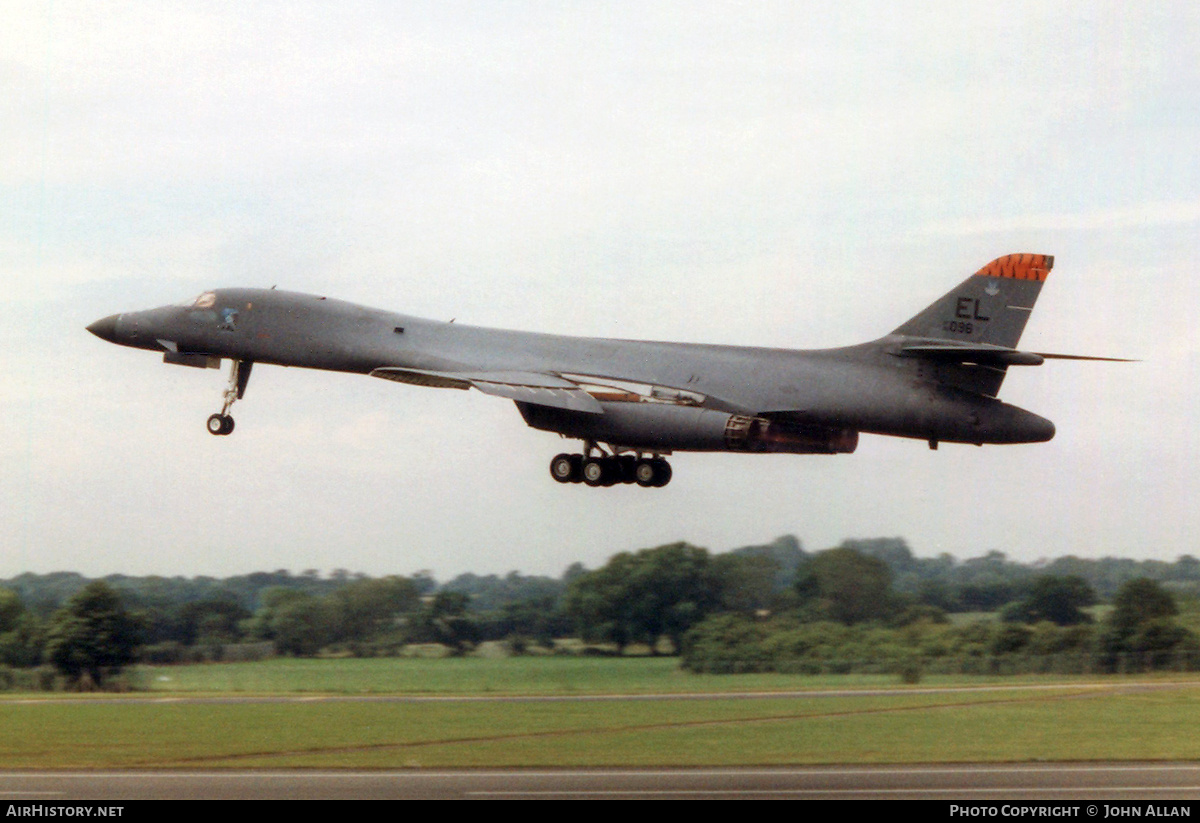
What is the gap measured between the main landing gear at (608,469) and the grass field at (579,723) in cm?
518

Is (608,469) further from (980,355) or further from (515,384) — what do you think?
(980,355)

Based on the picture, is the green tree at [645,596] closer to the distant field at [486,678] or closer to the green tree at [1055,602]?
the distant field at [486,678]

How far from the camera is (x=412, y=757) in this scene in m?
30.0

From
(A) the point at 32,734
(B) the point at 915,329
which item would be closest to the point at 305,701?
(A) the point at 32,734

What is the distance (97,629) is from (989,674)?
27911 millimetres

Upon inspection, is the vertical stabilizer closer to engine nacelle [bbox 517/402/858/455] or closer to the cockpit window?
engine nacelle [bbox 517/402/858/455]

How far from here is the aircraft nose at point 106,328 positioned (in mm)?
35938

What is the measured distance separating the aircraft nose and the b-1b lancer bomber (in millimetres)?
3896

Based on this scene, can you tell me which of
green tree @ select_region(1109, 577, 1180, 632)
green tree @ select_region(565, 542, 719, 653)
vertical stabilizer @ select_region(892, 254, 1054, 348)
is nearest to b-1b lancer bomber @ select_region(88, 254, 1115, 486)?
vertical stabilizer @ select_region(892, 254, 1054, 348)

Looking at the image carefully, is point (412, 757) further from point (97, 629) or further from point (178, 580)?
point (178, 580)

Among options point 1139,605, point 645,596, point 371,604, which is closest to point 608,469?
point 645,596

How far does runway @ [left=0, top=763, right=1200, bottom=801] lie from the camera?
26.1 meters

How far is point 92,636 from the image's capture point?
48.8 meters

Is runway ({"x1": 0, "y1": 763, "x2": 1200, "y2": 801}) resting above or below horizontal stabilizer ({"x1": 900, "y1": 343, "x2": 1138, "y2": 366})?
below
